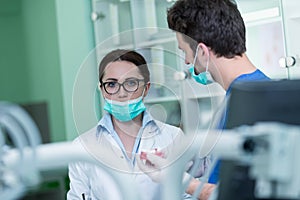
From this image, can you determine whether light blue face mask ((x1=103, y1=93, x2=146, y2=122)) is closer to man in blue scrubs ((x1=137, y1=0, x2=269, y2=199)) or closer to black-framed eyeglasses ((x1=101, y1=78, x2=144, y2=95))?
black-framed eyeglasses ((x1=101, y1=78, x2=144, y2=95))

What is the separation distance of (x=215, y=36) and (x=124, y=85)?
10.7 inches

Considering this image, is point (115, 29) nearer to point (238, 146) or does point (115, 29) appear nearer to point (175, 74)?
point (175, 74)

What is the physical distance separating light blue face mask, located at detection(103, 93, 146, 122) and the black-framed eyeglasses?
0.04m

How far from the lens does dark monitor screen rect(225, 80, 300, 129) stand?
1.84 feet

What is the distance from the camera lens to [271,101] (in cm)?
57

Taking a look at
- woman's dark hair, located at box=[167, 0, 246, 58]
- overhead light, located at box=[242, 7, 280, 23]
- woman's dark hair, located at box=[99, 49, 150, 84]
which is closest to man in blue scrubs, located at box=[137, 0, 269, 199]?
woman's dark hair, located at box=[167, 0, 246, 58]

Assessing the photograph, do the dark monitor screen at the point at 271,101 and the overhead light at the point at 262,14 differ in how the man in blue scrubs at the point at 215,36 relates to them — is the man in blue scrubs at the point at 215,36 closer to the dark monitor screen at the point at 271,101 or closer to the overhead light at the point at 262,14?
the dark monitor screen at the point at 271,101

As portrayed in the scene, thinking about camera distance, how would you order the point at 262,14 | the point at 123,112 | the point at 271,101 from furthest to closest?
the point at 262,14 < the point at 123,112 < the point at 271,101

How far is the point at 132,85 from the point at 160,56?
211 mm

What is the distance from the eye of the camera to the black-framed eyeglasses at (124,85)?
4.22 ft

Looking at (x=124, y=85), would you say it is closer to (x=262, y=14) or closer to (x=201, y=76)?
(x=201, y=76)

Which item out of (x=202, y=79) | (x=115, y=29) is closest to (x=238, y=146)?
(x=202, y=79)

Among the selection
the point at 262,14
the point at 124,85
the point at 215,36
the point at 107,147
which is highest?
the point at 262,14

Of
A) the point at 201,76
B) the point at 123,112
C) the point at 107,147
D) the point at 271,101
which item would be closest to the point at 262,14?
the point at 201,76
